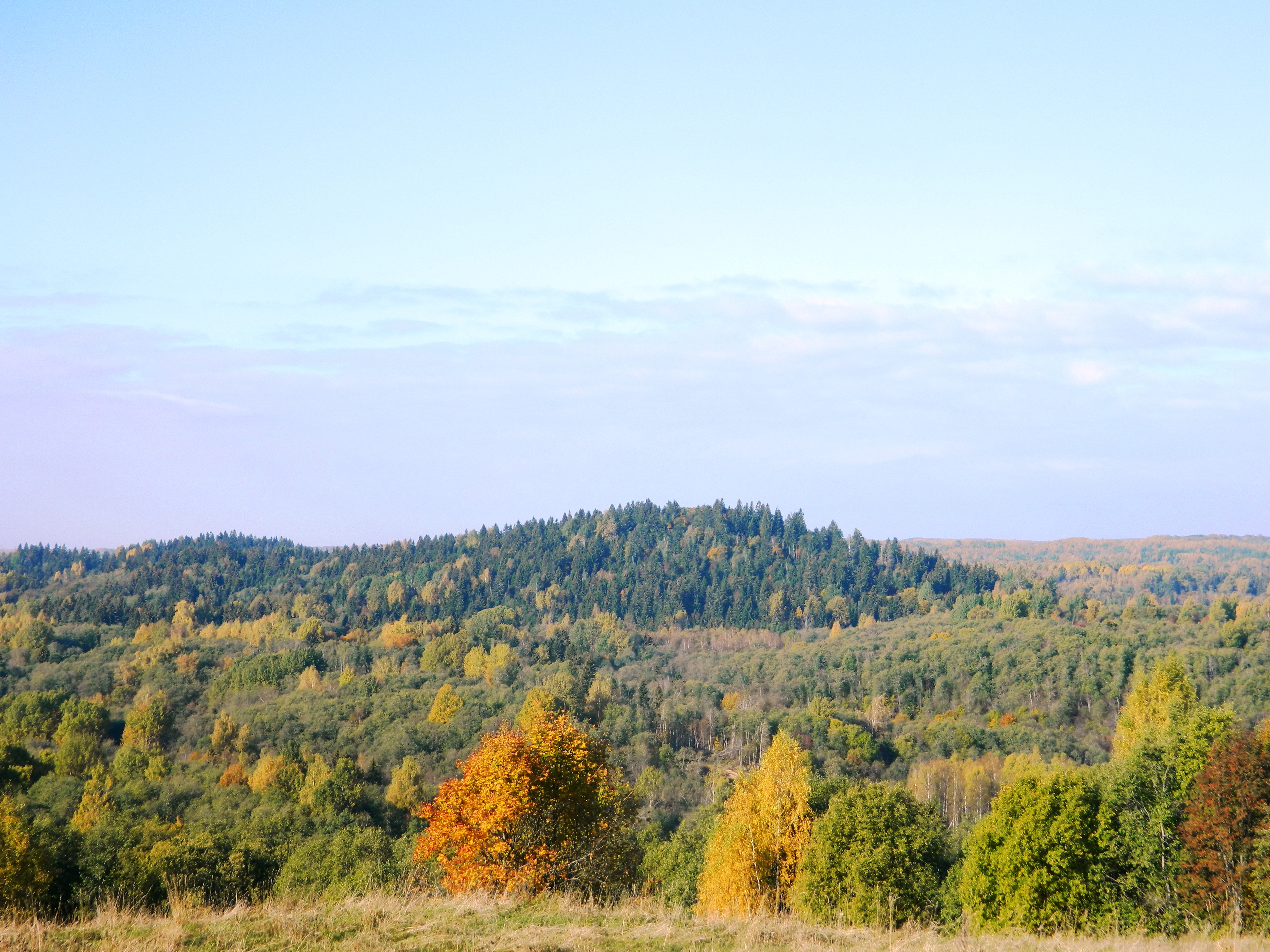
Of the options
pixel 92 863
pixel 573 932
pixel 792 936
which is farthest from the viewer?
pixel 92 863

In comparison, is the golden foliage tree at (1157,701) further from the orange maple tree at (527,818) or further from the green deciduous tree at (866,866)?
the orange maple tree at (527,818)

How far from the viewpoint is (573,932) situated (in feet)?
48.8

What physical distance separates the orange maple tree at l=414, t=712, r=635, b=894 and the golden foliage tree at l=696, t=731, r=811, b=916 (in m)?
13.6

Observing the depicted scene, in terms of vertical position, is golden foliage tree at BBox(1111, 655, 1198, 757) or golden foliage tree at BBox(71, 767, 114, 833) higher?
golden foliage tree at BBox(1111, 655, 1198, 757)

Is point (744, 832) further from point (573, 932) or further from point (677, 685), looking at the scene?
point (677, 685)

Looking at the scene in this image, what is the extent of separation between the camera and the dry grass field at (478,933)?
13.6 meters

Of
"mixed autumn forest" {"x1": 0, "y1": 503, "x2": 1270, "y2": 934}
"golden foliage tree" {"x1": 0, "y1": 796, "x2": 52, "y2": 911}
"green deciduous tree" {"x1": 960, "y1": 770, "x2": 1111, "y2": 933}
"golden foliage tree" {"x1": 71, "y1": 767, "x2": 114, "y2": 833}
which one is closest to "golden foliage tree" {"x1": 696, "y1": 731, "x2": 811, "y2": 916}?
"mixed autumn forest" {"x1": 0, "y1": 503, "x2": 1270, "y2": 934}

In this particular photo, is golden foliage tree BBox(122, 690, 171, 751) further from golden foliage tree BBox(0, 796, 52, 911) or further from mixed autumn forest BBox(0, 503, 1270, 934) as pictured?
golden foliage tree BBox(0, 796, 52, 911)

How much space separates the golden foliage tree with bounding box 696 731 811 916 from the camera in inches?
1700

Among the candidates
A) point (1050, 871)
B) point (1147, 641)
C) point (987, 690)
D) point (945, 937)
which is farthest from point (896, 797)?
point (1147, 641)

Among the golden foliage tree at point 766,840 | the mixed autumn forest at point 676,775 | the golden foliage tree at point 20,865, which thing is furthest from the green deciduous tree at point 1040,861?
the golden foliage tree at point 20,865

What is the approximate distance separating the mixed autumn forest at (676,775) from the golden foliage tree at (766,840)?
17cm

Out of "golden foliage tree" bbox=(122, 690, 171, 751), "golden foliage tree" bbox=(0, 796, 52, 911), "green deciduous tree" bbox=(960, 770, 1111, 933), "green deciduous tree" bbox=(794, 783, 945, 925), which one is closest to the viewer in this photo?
"green deciduous tree" bbox=(960, 770, 1111, 933)

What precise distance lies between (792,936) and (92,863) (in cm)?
5340
